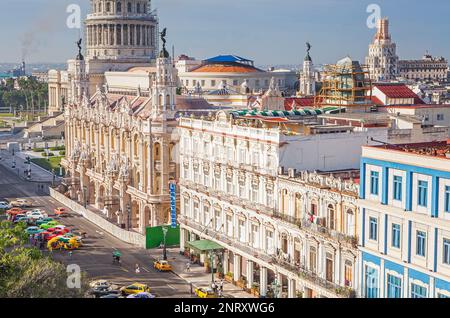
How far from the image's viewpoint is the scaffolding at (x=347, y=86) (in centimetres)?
9781

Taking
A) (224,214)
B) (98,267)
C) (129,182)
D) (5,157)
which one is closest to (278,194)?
(224,214)

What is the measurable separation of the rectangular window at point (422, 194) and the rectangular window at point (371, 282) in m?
6.67

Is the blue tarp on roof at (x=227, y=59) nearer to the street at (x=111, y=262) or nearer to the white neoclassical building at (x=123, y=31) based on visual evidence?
the white neoclassical building at (x=123, y=31)

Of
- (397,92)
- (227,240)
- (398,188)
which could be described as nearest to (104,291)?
(227,240)

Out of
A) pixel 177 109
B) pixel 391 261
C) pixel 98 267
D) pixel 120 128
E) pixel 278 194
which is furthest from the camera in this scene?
pixel 120 128

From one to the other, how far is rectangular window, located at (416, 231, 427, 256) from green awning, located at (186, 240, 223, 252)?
2964 cm

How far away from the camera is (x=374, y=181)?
54438 millimetres

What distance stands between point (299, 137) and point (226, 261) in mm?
16558

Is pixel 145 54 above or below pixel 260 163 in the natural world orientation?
above

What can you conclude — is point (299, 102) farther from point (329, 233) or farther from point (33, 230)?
point (329, 233)

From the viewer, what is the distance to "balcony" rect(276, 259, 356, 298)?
56.6 metres

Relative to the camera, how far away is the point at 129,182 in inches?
4247
